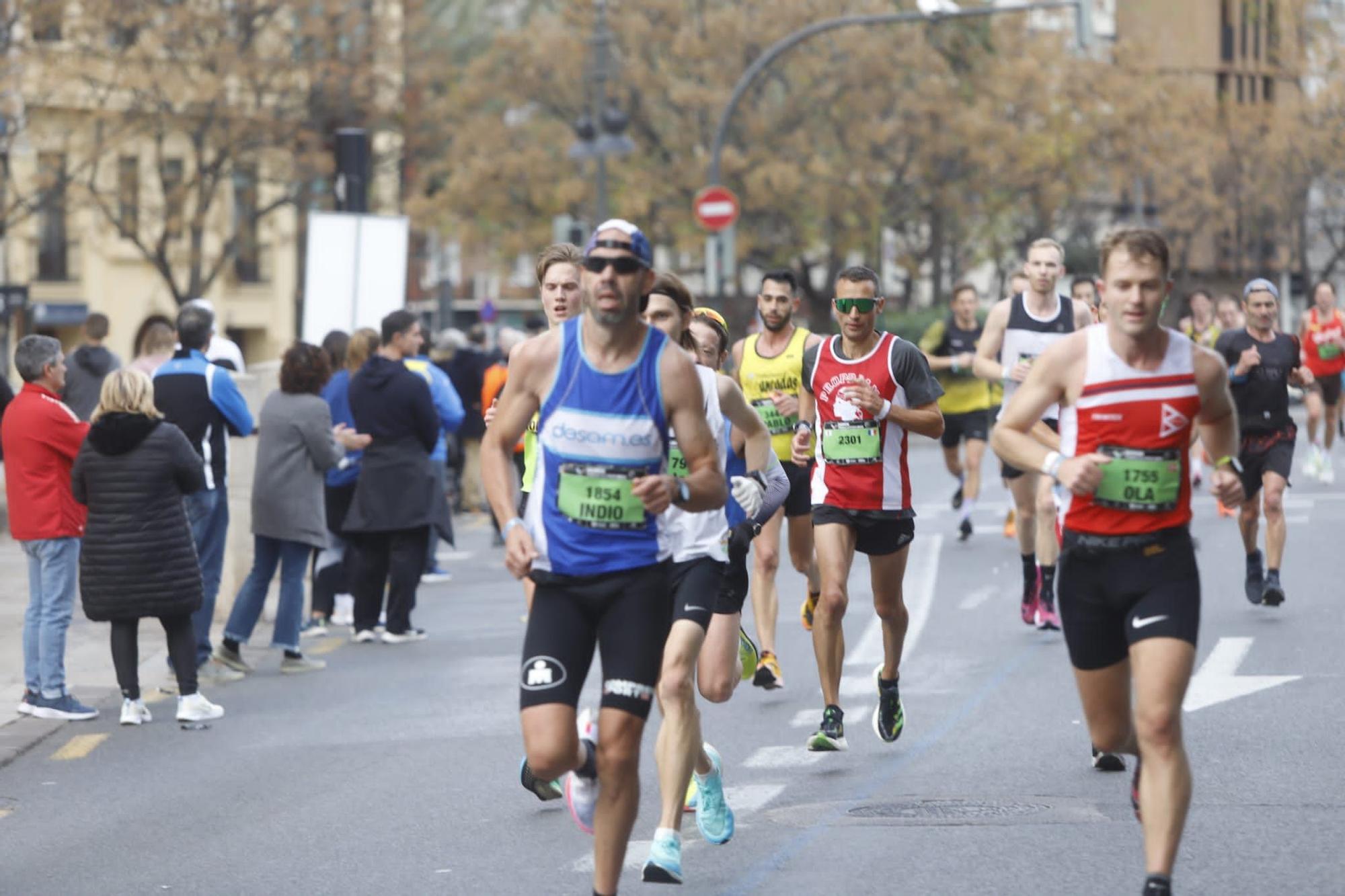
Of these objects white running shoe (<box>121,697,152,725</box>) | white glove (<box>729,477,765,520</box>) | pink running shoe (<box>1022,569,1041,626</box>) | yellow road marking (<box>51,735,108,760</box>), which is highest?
white glove (<box>729,477,765,520</box>)

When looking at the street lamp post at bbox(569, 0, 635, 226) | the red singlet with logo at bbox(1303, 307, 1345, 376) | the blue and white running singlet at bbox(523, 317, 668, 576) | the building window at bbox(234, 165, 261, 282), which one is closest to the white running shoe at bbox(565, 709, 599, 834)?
the blue and white running singlet at bbox(523, 317, 668, 576)

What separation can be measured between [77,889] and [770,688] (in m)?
4.63

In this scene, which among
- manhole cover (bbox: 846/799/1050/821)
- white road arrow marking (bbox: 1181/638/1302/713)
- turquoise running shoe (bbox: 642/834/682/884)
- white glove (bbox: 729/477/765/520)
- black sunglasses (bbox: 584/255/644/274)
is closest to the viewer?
black sunglasses (bbox: 584/255/644/274)

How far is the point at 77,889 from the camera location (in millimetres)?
7461

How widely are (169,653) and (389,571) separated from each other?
345 cm

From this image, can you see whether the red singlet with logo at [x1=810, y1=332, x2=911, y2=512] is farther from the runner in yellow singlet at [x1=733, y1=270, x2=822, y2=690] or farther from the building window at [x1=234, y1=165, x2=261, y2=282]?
the building window at [x1=234, y1=165, x2=261, y2=282]

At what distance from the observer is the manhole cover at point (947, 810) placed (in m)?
8.05

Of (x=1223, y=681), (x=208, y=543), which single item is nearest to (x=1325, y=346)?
(x=1223, y=681)

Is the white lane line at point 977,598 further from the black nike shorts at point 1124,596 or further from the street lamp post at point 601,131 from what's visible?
the street lamp post at point 601,131

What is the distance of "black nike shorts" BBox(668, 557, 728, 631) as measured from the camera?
7.00m

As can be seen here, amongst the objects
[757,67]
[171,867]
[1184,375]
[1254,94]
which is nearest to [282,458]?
[171,867]

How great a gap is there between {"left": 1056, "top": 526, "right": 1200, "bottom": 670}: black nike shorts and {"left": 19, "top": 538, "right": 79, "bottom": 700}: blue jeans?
6075 millimetres

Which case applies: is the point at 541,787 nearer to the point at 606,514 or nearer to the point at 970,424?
the point at 606,514

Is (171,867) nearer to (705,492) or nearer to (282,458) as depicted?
(705,492)
